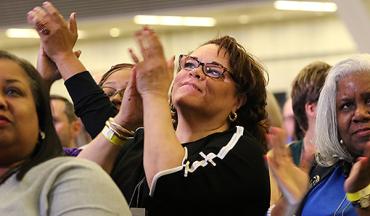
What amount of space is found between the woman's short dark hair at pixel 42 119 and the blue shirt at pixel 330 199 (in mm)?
918

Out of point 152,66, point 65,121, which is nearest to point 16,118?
point 152,66

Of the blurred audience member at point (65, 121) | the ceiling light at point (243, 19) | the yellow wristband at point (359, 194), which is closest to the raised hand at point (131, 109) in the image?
the yellow wristband at point (359, 194)

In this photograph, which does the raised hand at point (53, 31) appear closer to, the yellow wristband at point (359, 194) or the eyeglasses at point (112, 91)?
the eyeglasses at point (112, 91)

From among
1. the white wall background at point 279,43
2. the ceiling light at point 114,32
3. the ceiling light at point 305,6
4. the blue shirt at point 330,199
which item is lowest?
the white wall background at point 279,43

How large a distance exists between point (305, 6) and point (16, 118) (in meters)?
8.63

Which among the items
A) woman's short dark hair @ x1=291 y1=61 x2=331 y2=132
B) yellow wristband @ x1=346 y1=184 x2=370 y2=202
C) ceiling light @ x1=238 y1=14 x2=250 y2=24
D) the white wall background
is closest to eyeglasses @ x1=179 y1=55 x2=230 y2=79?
yellow wristband @ x1=346 y1=184 x2=370 y2=202

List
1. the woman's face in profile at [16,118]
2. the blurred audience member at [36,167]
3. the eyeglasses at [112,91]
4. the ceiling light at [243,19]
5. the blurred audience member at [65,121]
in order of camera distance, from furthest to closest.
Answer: the ceiling light at [243,19] → the blurred audience member at [65,121] → the eyeglasses at [112,91] → the woman's face in profile at [16,118] → the blurred audience member at [36,167]

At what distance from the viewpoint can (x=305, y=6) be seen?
10352 mm

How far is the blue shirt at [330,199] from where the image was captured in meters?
2.51

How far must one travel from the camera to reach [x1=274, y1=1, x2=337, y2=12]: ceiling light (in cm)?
998

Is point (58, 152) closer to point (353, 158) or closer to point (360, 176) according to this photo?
point (360, 176)

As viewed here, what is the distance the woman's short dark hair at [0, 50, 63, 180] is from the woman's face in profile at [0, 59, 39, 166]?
16 millimetres

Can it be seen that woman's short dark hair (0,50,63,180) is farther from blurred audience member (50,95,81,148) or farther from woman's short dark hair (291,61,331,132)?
blurred audience member (50,95,81,148)

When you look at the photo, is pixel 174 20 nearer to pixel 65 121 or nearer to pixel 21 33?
pixel 21 33
